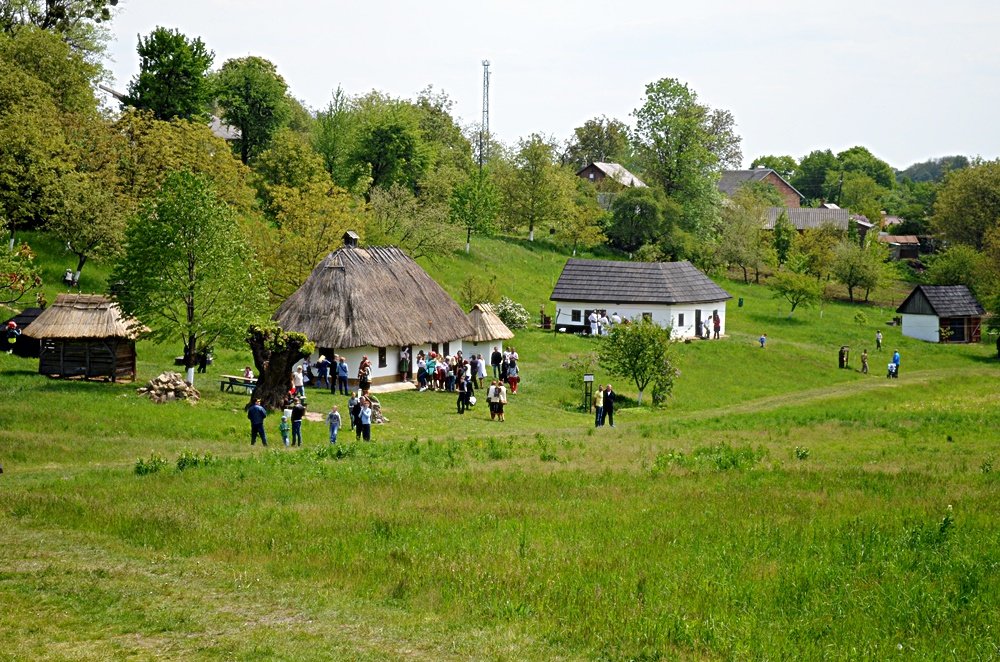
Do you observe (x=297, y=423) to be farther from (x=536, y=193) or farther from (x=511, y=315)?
(x=536, y=193)

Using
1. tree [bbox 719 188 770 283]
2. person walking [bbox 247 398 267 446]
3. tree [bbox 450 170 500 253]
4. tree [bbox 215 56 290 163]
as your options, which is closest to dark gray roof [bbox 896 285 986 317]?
tree [bbox 719 188 770 283]

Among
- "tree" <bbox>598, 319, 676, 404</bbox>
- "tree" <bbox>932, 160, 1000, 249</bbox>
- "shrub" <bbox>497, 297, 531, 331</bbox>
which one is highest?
"tree" <bbox>932, 160, 1000, 249</bbox>

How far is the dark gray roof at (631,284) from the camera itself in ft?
215

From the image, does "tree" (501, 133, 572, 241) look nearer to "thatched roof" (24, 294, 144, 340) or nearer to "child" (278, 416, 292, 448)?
"thatched roof" (24, 294, 144, 340)

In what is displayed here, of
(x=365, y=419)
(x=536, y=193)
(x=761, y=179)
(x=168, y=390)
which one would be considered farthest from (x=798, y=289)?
(x=761, y=179)

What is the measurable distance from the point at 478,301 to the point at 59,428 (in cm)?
3314

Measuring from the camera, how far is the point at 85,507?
60.4 ft

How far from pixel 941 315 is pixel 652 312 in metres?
20.3

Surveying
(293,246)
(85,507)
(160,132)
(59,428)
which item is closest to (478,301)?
(293,246)

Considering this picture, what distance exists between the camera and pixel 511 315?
60875mm

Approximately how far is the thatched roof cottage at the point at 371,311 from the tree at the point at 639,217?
41.6 metres

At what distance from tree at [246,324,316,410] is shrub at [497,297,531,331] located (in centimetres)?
2731

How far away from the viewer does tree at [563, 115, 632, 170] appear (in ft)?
455

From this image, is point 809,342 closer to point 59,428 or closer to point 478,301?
point 478,301
